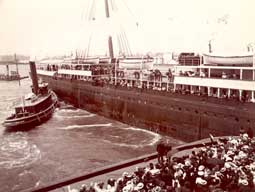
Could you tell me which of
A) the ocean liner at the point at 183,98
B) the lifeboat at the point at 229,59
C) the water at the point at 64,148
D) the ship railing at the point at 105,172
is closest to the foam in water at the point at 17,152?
the water at the point at 64,148

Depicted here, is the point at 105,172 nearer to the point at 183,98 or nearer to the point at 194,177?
the point at 194,177

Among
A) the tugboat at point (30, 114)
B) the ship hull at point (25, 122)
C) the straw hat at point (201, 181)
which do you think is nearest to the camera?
the straw hat at point (201, 181)

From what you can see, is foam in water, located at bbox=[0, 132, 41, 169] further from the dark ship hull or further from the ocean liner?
the ocean liner

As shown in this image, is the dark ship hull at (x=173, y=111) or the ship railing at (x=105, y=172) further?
the dark ship hull at (x=173, y=111)

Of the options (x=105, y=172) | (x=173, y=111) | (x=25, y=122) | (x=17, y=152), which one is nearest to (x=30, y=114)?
(x=25, y=122)

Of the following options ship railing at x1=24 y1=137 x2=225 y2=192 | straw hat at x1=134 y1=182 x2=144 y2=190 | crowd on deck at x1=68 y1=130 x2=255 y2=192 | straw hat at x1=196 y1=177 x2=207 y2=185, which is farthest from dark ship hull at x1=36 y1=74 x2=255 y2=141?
straw hat at x1=134 y1=182 x2=144 y2=190

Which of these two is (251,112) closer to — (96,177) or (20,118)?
(96,177)

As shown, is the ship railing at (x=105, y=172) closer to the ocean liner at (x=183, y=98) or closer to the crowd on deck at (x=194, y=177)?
the crowd on deck at (x=194, y=177)
